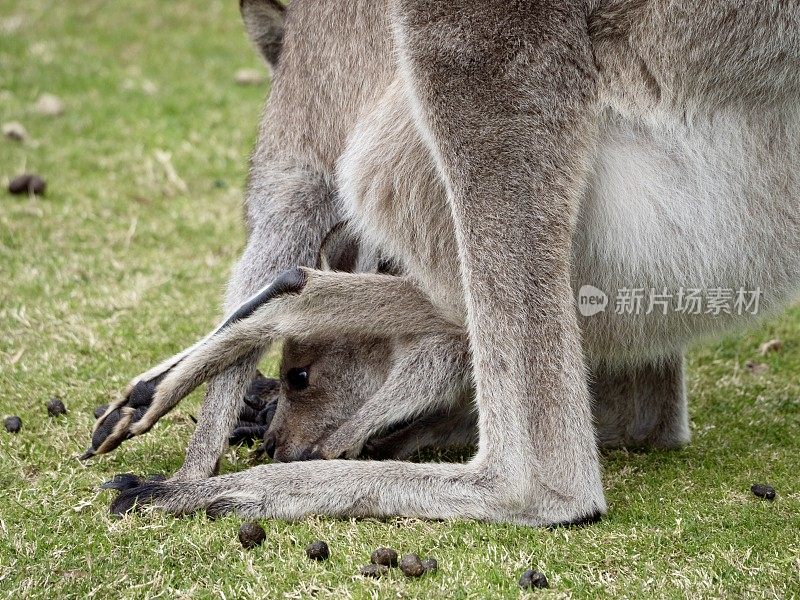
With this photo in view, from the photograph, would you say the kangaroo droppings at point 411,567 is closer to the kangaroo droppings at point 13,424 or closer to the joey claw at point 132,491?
the joey claw at point 132,491

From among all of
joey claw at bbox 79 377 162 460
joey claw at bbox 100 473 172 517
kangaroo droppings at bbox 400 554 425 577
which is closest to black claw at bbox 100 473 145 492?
joey claw at bbox 100 473 172 517

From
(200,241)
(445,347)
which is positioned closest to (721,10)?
(445,347)

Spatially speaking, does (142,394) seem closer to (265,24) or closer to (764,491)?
(265,24)

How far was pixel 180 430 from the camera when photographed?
3.95m

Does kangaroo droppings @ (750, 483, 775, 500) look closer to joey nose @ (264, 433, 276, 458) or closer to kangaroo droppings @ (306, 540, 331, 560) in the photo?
kangaroo droppings @ (306, 540, 331, 560)

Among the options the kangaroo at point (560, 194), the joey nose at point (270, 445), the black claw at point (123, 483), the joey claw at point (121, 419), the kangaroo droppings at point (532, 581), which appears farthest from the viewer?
the joey nose at point (270, 445)

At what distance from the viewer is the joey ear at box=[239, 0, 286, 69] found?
171 inches

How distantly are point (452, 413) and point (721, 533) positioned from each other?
1.06m

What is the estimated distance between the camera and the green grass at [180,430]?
2.84 m

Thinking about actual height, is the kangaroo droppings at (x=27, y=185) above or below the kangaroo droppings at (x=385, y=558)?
above

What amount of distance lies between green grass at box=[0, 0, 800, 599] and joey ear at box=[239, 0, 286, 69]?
4.19ft

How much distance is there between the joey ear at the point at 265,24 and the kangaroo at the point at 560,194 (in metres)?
1.20

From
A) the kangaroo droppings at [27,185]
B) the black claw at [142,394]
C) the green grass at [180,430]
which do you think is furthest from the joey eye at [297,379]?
the kangaroo droppings at [27,185]

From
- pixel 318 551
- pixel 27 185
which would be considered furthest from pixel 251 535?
pixel 27 185
